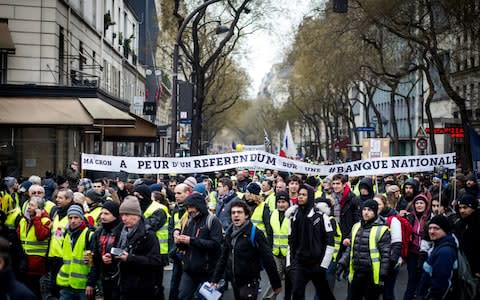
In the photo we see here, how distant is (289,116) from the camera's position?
86.1m

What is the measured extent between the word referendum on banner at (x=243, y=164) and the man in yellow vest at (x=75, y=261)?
6125 mm

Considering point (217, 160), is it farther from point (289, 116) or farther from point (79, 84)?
point (289, 116)

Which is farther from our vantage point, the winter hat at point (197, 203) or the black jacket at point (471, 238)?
the black jacket at point (471, 238)

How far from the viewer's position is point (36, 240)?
10414 millimetres

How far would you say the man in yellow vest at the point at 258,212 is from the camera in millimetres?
12383

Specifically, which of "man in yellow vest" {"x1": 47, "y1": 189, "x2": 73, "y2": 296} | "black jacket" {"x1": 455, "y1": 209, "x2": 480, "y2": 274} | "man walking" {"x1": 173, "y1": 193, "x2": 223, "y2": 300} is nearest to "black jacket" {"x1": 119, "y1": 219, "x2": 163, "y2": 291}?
"man walking" {"x1": 173, "y1": 193, "x2": 223, "y2": 300}

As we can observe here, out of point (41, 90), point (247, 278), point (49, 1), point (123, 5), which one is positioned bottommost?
point (247, 278)

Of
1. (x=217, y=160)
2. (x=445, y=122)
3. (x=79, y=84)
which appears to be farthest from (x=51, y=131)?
(x=445, y=122)

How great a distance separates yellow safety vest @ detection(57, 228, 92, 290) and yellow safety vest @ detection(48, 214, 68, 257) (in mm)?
656

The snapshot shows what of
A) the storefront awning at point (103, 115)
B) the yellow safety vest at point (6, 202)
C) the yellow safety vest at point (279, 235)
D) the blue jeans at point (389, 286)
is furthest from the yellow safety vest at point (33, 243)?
the storefront awning at point (103, 115)

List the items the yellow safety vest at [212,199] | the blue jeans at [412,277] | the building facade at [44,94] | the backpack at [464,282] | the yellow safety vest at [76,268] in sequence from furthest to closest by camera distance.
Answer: the building facade at [44,94]
the yellow safety vest at [212,199]
the blue jeans at [412,277]
the yellow safety vest at [76,268]
the backpack at [464,282]

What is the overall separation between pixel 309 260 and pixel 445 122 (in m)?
44.1

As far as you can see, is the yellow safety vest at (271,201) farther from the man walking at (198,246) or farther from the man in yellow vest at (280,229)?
the man walking at (198,246)

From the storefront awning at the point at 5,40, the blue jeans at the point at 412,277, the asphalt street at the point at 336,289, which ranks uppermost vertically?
the storefront awning at the point at 5,40
